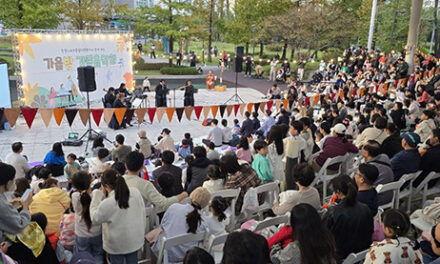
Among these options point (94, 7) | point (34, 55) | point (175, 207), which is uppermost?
point (94, 7)

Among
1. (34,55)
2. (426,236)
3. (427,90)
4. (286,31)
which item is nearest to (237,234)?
(426,236)

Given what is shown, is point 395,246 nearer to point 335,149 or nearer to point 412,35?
point 335,149

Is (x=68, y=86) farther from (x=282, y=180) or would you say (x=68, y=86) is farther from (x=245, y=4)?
(x=245, y=4)

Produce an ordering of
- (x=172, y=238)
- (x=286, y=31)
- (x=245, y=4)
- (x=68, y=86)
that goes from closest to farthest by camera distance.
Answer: (x=172, y=238) < (x=68, y=86) < (x=286, y=31) < (x=245, y=4)

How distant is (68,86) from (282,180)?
11.9 m

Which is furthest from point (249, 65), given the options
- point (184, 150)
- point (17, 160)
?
point (17, 160)

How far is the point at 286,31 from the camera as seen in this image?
96.3ft

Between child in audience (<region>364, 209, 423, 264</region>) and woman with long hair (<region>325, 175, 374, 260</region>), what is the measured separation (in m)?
0.38

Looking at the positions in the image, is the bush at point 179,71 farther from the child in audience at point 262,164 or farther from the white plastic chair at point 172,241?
the white plastic chair at point 172,241

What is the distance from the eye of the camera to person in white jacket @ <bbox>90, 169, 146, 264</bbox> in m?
3.68

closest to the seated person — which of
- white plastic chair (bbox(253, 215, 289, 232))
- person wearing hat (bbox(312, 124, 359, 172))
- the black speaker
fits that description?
white plastic chair (bbox(253, 215, 289, 232))

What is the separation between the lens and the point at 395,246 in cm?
326

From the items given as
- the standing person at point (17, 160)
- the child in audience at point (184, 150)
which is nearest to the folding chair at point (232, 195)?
the child in audience at point (184, 150)

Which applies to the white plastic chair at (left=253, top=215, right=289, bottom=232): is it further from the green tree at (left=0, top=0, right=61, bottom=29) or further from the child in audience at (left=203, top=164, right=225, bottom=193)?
the green tree at (left=0, top=0, right=61, bottom=29)
